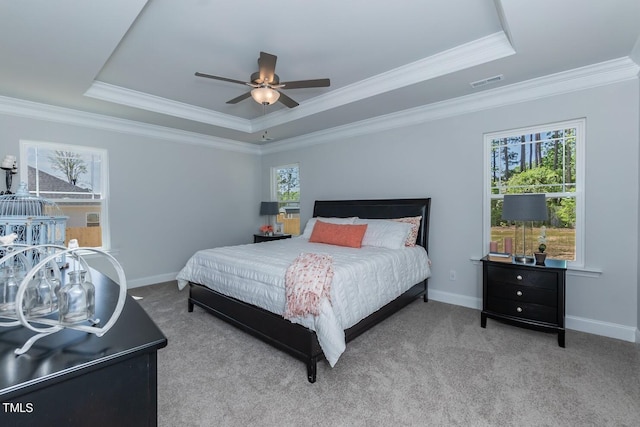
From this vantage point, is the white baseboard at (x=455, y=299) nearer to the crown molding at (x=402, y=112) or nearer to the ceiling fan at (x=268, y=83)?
the crown molding at (x=402, y=112)

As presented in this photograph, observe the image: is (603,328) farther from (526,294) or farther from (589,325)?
(526,294)

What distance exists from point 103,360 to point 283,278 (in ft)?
5.57

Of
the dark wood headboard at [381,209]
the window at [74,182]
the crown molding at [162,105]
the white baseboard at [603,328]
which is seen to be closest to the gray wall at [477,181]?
the white baseboard at [603,328]

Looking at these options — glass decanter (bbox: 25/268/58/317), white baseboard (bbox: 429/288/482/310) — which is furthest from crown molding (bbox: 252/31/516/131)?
glass decanter (bbox: 25/268/58/317)

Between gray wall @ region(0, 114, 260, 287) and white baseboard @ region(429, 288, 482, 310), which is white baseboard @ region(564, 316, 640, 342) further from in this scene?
gray wall @ region(0, 114, 260, 287)

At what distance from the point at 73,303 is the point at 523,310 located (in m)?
3.34

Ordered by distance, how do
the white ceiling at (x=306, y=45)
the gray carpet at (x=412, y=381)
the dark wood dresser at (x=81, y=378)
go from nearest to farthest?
the dark wood dresser at (x=81, y=378) < the gray carpet at (x=412, y=381) < the white ceiling at (x=306, y=45)

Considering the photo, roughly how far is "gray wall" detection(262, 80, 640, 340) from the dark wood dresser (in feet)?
11.8

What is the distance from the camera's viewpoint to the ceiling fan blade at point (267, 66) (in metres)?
2.40

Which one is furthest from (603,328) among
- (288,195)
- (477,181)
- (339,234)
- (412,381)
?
(288,195)


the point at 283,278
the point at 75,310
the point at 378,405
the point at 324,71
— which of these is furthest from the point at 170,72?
the point at 378,405

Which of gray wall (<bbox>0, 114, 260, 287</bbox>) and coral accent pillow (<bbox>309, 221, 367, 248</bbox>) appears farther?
gray wall (<bbox>0, 114, 260, 287</bbox>)

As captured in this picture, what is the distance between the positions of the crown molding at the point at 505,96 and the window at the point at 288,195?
1.09 metres

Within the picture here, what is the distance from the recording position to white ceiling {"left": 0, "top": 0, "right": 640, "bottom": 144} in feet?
7.08
